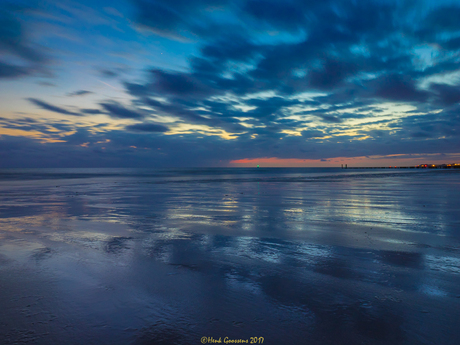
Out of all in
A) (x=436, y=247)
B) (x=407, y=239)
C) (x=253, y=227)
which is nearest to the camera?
(x=436, y=247)

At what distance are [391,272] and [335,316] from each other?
2305 mm

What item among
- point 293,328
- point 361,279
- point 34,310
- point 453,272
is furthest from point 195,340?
point 453,272

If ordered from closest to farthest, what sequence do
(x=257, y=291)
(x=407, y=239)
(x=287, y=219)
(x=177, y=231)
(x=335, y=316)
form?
(x=335, y=316) → (x=257, y=291) → (x=407, y=239) → (x=177, y=231) → (x=287, y=219)

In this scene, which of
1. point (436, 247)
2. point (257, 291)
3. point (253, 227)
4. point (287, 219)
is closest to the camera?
point (257, 291)

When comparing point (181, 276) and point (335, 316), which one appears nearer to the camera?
point (335, 316)

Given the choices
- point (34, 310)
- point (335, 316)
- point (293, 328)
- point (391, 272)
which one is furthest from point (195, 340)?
point (391, 272)

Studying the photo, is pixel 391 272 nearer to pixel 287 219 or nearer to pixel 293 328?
pixel 293 328

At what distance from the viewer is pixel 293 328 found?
12.4 feet

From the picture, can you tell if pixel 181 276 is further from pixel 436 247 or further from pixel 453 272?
pixel 436 247

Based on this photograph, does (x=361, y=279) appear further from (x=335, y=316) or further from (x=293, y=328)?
(x=293, y=328)

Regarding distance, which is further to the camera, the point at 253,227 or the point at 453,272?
the point at 253,227

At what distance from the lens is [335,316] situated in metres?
4.03

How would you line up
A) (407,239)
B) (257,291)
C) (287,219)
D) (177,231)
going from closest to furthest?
1. (257,291)
2. (407,239)
3. (177,231)
4. (287,219)

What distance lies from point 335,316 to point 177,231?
20.6ft
